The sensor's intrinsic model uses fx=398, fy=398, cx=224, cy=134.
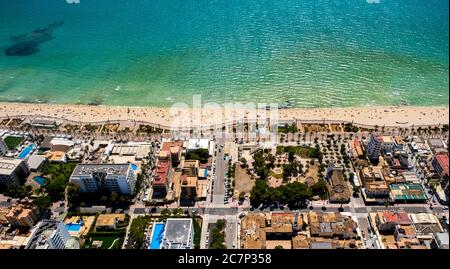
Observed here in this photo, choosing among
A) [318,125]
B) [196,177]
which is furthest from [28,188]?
[318,125]

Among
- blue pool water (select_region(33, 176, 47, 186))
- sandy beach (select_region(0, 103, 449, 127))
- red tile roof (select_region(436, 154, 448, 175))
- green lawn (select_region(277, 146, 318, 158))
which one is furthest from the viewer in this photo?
sandy beach (select_region(0, 103, 449, 127))

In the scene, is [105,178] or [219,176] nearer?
[105,178]

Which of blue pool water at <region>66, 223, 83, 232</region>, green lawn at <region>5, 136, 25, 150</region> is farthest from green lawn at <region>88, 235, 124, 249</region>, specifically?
green lawn at <region>5, 136, 25, 150</region>

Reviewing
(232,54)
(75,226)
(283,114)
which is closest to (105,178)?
(75,226)

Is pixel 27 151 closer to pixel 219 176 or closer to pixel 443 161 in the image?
pixel 219 176

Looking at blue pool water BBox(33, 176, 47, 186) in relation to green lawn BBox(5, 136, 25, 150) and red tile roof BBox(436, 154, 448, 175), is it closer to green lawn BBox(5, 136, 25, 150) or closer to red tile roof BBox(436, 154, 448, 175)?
green lawn BBox(5, 136, 25, 150)

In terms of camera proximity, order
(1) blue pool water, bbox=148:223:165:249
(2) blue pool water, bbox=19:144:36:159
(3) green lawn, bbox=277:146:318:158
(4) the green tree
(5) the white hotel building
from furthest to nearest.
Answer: (2) blue pool water, bbox=19:144:36:159, (3) green lawn, bbox=277:146:318:158, (5) the white hotel building, (4) the green tree, (1) blue pool water, bbox=148:223:165:249
